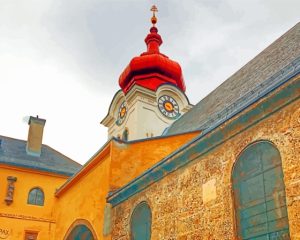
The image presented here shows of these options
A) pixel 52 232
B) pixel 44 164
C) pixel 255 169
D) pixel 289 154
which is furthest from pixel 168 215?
pixel 44 164

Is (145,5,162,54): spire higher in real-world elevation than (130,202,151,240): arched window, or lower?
higher

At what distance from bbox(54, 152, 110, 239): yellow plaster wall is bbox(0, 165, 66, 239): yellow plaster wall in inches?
133

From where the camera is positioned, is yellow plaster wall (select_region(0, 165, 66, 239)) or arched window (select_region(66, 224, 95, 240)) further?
yellow plaster wall (select_region(0, 165, 66, 239))

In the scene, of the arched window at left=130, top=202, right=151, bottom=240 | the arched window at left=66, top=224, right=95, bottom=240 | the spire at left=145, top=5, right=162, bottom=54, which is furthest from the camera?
the spire at left=145, top=5, right=162, bottom=54

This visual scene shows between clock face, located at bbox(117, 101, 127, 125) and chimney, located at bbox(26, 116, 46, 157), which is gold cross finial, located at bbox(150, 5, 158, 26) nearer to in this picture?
clock face, located at bbox(117, 101, 127, 125)

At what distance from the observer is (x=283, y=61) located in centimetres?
1465

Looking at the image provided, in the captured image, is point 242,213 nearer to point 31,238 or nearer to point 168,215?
point 168,215

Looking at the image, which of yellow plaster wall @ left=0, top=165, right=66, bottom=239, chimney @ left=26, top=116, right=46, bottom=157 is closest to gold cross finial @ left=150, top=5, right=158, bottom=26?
chimney @ left=26, top=116, right=46, bottom=157

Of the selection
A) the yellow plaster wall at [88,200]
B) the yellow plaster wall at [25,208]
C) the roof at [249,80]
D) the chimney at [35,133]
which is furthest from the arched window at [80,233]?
the chimney at [35,133]

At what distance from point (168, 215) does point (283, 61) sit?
6.67 meters

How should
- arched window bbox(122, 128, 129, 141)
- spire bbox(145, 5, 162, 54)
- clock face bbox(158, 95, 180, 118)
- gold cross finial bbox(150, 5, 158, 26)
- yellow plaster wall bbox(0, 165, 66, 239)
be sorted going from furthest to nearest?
1. gold cross finial bbox(150, 5, 158, 26)
2. spire bbox(145, 5, 162, 54)
3. clock face bbox(158, 95, 180, 118)
4. arched window bbox(122, 128, 129, 141)
5. yellow plaster wall bbox(0, 165, 66, 239)

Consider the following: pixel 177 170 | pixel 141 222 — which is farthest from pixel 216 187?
pixel 141 222

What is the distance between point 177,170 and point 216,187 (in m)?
1.82

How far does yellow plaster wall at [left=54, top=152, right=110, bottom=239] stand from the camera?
15.6m
